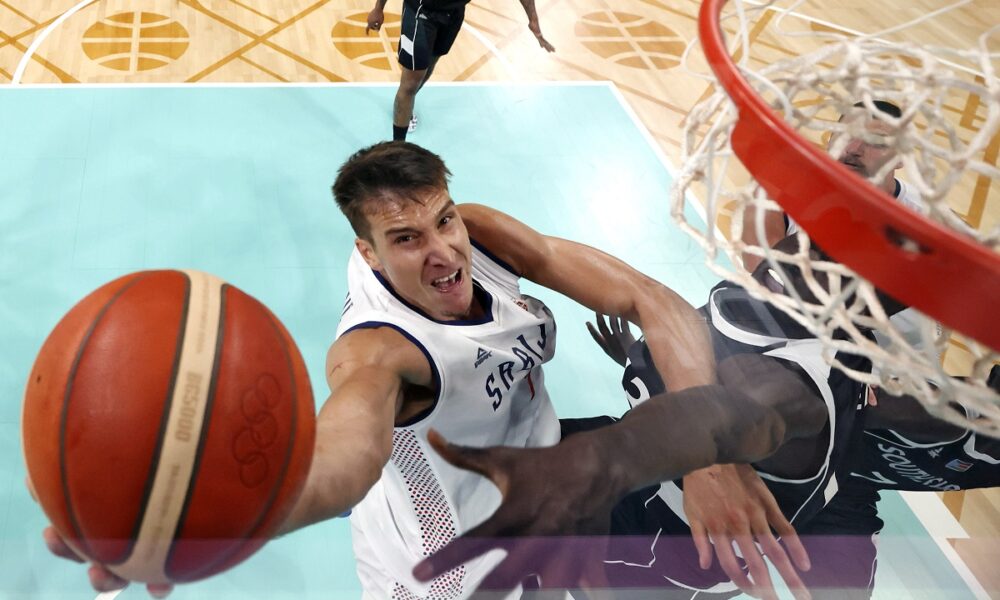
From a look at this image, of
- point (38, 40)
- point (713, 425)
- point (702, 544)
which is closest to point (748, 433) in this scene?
point (713, 425)

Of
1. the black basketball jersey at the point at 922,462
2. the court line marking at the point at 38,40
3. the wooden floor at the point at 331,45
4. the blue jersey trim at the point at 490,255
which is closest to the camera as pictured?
the black basketball jersey at the point at 922,462

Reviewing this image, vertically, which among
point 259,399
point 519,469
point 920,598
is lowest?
point 920,598

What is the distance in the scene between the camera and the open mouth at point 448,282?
1.53 m

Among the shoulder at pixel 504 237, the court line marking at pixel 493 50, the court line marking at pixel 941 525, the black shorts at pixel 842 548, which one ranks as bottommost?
the court line marking at pixel 941 525

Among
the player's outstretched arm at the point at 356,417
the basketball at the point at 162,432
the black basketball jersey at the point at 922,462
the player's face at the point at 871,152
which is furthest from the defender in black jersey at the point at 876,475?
the basketball at the point at 162,432

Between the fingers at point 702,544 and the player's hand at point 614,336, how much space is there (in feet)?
1.77

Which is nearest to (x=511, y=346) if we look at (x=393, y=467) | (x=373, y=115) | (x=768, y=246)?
(x=393, y=467)

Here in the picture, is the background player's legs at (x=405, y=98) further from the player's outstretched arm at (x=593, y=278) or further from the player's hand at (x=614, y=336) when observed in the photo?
the player's outstretched arm at (x=593, y=278)

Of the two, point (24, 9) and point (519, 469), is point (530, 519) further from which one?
point (24, 9)

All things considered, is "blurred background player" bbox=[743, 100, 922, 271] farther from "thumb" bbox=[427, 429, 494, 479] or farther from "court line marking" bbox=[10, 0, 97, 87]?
"court line marking" bbox=[10, 0, 97, 87]

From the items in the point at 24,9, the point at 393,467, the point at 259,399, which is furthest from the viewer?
the point at 24,9

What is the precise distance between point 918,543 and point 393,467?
1.42 meters

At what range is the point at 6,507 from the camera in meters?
1.89

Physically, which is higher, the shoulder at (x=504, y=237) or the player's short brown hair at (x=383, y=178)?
the player's short brown hair at (x=383, y=178)
